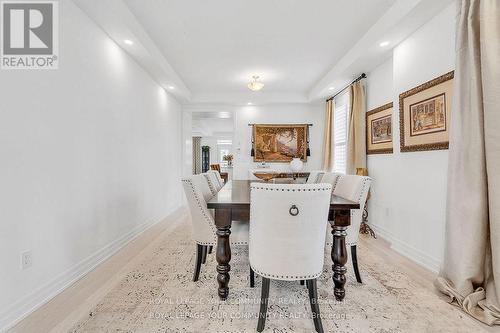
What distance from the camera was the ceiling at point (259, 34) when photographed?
2.60 meters

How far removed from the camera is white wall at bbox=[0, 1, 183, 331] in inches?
68.7

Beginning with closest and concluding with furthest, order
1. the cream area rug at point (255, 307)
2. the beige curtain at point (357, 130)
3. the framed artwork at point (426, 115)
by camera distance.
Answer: the cream area rug at point (255, 307), the framed artwork at point (426, 115), the beige curtain at point (357, 130)

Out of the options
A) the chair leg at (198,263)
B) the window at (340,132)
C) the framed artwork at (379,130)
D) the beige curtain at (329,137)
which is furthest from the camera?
the beige curtain at (329,137)

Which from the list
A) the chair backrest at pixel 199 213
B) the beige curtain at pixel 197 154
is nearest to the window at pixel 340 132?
the chair backrest at pixel 199 213

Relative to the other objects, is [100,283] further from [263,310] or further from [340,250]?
[340,250]

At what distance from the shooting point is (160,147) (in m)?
4.87

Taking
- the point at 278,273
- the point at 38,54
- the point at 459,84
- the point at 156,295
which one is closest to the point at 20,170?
the point at 38,54

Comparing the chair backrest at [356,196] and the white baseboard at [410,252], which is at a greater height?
the chair backrest at [356,196]

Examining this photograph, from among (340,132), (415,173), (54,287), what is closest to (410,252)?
(415,173)

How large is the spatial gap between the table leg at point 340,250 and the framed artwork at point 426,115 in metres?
1.43

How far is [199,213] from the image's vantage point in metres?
2.24

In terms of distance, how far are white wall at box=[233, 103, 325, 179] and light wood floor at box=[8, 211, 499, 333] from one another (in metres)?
2.96

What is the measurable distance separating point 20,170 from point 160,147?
3.10 m

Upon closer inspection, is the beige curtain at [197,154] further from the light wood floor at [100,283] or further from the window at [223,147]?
the light wood floor at [100,283]
